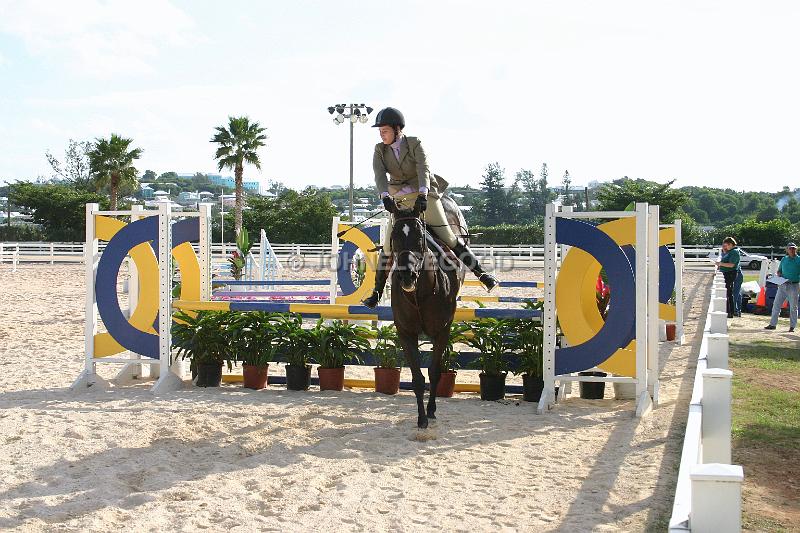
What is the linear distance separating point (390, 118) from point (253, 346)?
3105 millimetres

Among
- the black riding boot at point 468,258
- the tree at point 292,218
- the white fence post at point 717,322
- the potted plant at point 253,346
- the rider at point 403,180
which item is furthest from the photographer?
the tree at point 292,218

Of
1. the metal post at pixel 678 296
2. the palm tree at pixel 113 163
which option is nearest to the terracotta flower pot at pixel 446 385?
the metal post at pixel 678 296

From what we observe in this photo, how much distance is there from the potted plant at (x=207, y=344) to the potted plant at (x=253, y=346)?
0.36 feet

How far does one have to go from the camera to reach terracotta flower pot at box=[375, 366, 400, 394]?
343 inches

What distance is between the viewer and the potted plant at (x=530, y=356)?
27.2 feet

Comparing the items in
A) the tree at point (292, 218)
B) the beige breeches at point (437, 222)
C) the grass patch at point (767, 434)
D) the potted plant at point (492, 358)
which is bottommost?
the grass patch at point (767, 434)

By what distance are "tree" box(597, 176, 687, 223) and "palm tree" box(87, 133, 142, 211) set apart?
29934mm

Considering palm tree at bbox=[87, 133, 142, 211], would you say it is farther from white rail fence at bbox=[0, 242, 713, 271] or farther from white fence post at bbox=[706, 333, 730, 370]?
white fence post at bbox=[706, 333, 730, 370]

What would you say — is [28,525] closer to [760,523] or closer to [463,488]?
[463,488]

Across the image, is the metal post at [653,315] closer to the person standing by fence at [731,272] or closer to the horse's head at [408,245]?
the horse's head at [408,245]

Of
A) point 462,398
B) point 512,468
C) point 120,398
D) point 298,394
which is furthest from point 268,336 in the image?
point 512,468

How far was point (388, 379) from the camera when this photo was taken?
872cm

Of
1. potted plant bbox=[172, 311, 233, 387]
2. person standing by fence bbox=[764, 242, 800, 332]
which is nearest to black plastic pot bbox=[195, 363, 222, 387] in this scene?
potted plant bbox=[172, 311, 233, 387]

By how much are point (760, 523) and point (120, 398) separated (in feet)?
20.0
